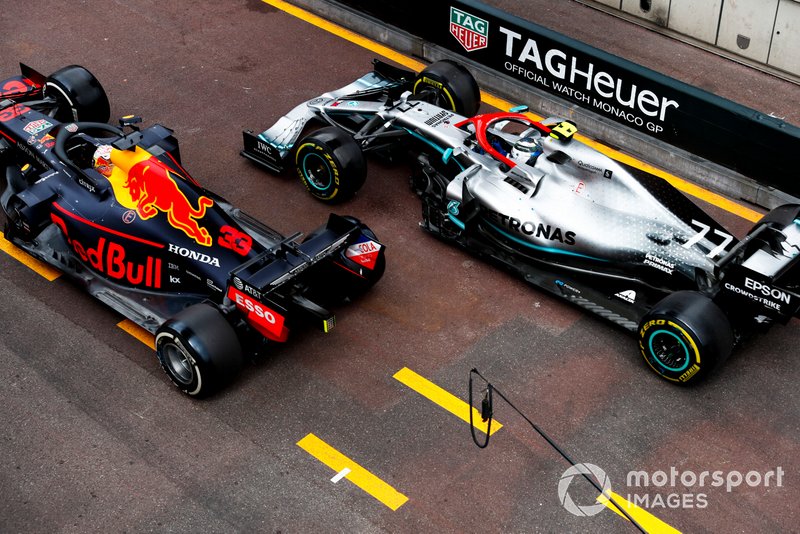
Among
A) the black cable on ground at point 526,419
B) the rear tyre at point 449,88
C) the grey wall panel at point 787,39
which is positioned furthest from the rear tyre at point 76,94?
the grey wall panel at point 787,39

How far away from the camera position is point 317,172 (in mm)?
13039

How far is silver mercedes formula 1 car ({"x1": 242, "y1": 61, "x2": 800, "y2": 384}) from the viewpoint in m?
10.5

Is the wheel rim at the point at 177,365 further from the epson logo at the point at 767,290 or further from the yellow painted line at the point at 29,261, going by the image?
the epson logo at the point at 767,290

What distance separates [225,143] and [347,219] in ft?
12.3

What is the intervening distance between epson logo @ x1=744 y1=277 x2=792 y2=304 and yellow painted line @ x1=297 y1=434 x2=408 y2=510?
12.7 ft

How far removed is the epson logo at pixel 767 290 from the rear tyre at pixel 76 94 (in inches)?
333

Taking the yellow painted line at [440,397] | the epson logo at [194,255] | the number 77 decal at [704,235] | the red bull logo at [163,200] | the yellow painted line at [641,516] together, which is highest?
the red bull logo at [163,200]

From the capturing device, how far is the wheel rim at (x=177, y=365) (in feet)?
34.3

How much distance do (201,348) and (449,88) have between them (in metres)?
5.54

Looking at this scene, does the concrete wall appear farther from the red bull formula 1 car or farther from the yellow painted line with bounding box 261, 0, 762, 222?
the red bull formula 1 car

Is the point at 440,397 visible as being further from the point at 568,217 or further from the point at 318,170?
the point at 318,170

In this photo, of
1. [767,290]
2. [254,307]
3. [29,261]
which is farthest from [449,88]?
[29,261]

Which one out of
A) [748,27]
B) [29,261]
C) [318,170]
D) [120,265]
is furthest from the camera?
[748,27]

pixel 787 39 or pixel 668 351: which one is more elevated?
pixel 787 39
